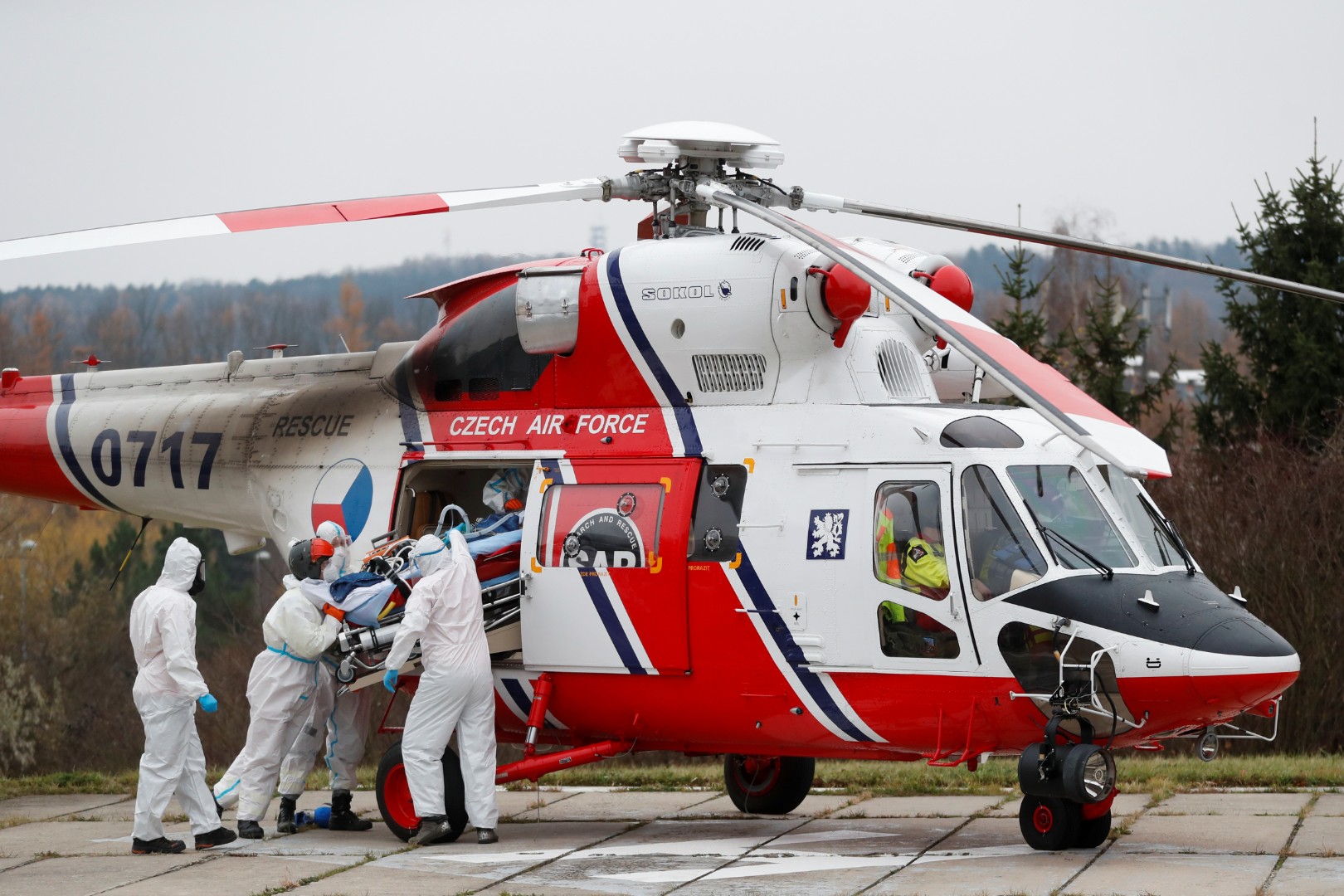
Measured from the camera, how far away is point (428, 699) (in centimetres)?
983

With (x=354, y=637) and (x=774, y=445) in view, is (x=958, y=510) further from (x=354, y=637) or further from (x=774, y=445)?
(x=354, y=637)

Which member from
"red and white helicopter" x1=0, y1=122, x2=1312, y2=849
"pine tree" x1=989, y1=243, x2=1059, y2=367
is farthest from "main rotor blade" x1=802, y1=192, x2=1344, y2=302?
"pine tree" x1=989, y1=243, x2=1059, y2=367

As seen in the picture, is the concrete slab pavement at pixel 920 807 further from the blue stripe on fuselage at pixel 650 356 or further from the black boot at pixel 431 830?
the blue stripe on fuselage at pixel 650 356

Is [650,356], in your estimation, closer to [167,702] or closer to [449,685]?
[449,685]

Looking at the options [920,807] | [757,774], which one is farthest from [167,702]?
[920,807]

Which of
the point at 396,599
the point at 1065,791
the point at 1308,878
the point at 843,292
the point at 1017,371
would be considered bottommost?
the point at 1308,878

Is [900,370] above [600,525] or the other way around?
above

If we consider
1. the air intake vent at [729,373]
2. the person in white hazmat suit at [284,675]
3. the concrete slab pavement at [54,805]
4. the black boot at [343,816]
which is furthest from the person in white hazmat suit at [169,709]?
the air intake vent at [729,373]

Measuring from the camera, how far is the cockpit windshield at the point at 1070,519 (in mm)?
8758

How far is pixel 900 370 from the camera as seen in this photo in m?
9.88

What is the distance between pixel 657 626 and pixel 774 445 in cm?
130

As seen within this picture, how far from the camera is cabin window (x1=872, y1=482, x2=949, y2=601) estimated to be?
8938mm

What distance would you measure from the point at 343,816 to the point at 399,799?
84 cm

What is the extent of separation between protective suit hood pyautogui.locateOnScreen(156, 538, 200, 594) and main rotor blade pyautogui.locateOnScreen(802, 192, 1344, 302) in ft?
14.6
